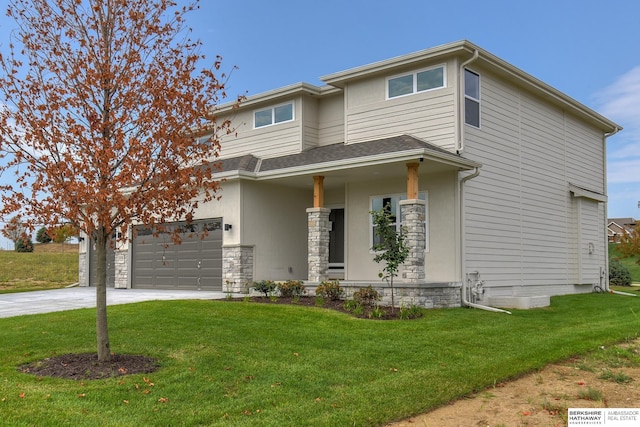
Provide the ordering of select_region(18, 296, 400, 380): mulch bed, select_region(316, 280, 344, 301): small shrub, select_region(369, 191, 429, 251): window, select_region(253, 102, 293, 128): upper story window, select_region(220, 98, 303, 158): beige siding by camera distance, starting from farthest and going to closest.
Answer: select_region(253, 102, 293, 128): upper story window → select_region(220, 98, 303, 158): beige siding → select_region(369, 191, 429, 251): window → select_region(316, 280, 344, 301): small shrub → select_region(18, 296, 400, 380): mulch bed

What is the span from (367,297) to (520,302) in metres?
4.22

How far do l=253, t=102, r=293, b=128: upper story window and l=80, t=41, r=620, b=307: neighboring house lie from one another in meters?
0.04

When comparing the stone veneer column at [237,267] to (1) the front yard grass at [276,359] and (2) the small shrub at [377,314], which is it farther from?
(2) the small shrub at [377,314]

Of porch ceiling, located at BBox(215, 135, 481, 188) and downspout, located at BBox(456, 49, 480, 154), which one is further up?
downspout, located at BBox(456, 49, 480, 154)

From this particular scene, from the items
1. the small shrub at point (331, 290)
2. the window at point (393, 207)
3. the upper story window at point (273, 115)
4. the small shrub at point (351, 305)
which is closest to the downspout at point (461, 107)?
the window at point (393, 207)

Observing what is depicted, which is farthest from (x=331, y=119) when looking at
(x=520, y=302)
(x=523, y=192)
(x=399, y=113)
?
(x=520, y=302)

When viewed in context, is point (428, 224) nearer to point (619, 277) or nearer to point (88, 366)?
point (88, 366)

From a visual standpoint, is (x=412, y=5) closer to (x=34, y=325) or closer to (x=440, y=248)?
(x=440, y=248)

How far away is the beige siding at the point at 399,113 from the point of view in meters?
13.9

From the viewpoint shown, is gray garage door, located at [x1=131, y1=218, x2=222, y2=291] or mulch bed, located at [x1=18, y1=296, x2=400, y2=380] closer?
mulch bed, located at [x1=18, y1=296, x2=400, y2=380]

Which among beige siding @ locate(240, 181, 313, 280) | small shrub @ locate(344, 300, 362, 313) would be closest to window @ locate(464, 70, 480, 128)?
small shrub @ locate(344, 300, 362, 313)

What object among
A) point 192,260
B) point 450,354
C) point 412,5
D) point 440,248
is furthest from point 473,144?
point 192,260

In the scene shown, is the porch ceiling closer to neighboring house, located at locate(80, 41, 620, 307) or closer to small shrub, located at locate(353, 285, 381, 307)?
neighboring house, located at locate(80, 41, 620, 307)

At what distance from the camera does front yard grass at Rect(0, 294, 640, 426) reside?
526cm
